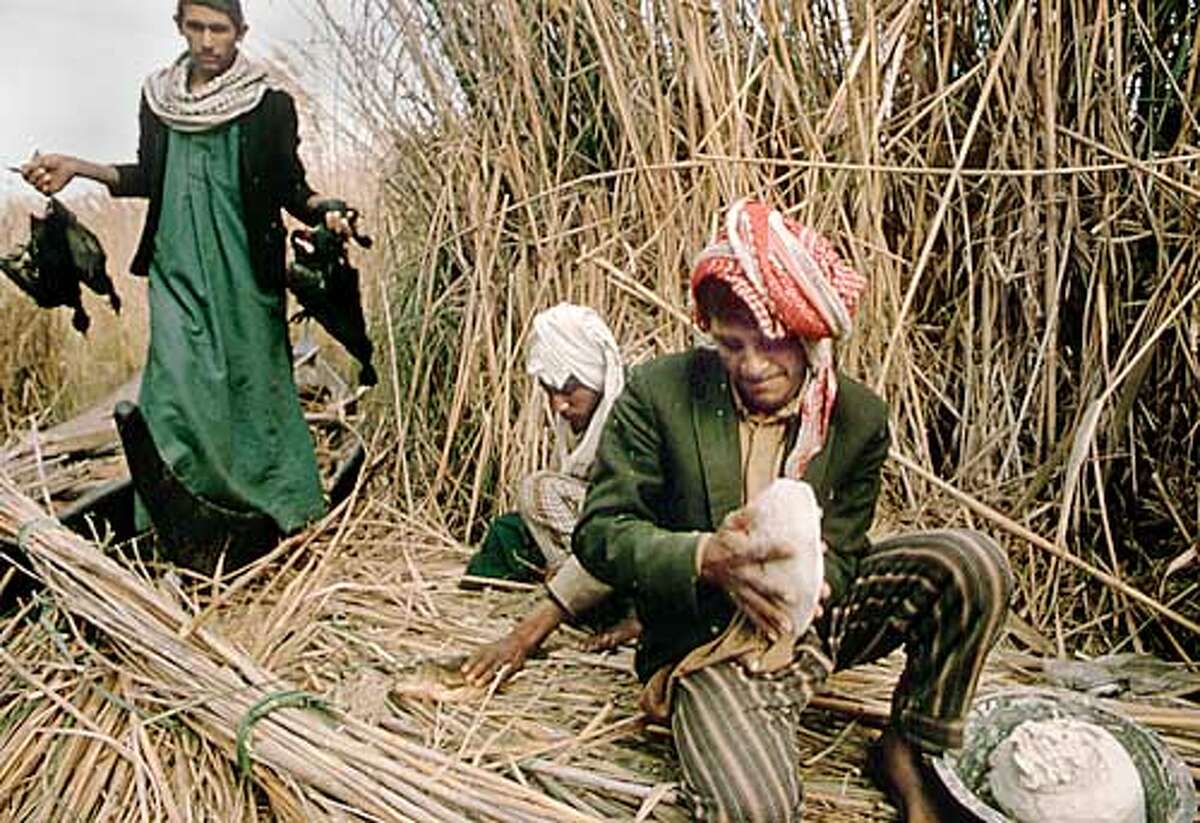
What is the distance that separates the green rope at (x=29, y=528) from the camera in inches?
87.7

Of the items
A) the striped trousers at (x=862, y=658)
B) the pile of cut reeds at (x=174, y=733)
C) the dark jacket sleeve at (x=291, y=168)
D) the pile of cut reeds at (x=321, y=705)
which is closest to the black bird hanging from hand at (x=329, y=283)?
the dark jacket sleeve at (x=291, y=168)

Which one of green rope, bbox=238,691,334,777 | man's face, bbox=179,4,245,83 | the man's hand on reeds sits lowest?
the man's hand on reeds

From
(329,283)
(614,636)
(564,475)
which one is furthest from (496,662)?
(329,283)

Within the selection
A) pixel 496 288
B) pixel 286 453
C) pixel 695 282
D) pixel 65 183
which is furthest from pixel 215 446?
pixel 695 282

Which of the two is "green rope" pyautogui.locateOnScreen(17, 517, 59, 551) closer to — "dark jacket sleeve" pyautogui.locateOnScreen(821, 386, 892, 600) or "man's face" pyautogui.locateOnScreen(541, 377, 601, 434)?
"man's face" pyautogui.locateOnScreen(541, 377, 601, 434)

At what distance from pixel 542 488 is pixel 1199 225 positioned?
1.12 metres

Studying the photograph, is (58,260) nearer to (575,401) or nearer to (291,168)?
(291,168)

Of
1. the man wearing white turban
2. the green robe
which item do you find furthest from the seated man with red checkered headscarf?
the green robe

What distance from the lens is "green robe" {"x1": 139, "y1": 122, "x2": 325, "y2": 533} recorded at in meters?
2.31

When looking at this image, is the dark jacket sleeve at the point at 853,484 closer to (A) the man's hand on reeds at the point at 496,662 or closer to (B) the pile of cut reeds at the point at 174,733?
(B) the pile of cut reeds at the point at 174,733

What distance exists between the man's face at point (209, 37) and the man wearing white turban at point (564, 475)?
688 mm

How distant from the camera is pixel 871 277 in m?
2.43

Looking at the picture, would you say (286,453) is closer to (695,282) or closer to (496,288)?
(496,288)

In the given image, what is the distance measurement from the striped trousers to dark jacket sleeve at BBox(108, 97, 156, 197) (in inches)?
51.7
